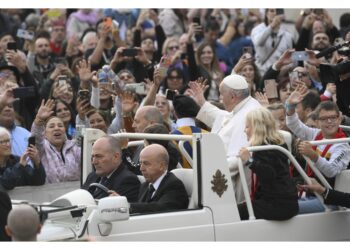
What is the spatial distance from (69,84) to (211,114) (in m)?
3.55

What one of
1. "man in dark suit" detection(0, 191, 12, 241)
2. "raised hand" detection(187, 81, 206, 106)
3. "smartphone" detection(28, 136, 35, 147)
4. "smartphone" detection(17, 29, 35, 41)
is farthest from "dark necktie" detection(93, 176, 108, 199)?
"smartphone" detection(17, 29, 35, 41)

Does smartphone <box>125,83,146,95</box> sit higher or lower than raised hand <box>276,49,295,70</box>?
lower

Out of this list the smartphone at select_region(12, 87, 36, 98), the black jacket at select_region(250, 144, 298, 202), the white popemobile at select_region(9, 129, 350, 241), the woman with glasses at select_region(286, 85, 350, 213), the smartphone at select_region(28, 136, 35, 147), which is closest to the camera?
the white popemobile at select_region(9, 129, 350, 241)

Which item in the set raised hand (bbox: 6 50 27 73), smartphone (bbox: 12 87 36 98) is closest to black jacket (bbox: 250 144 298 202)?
smartphone (bbox: 12 87 36 98)

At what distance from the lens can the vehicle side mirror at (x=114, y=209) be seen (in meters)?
9.85

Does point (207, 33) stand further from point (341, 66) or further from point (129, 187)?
point (129, 187)

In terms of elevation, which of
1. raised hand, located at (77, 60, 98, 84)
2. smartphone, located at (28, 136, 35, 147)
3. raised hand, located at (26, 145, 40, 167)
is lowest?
raised hand, located at (26, 145, 40, 167)

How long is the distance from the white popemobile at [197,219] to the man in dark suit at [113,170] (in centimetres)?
22

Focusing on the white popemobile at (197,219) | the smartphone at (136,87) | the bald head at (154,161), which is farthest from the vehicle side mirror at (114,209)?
the smartphone at (136,87)

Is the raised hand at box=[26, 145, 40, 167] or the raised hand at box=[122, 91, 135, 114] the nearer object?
the raised hand at box=[26, 145, 40, 167]

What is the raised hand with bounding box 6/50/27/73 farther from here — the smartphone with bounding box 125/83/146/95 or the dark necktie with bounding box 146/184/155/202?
the dark necktie with bounding box 146/184/155/202

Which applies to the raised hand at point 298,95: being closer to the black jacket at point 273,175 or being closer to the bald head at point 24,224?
the black jacket at point 273,175

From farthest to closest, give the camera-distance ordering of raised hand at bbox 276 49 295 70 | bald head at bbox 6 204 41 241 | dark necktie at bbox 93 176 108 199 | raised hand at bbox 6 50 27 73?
raised hand at bbox 6 50 27 73 < raised hand at bbox 276 49 295 70 < dark necktie at bbox 93 176 108 199 < bald head at bbox 6 204 41 241

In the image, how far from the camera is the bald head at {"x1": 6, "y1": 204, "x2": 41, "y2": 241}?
829 cm
